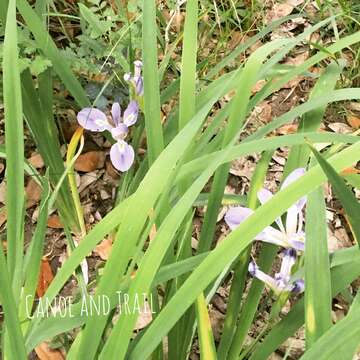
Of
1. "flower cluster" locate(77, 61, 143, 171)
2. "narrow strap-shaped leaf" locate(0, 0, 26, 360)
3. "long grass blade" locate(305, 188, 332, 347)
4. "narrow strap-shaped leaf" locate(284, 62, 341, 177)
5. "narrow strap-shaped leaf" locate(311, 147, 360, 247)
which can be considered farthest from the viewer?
"flower cluster" locate(77, 61, 143, 171)

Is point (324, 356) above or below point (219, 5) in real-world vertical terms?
below

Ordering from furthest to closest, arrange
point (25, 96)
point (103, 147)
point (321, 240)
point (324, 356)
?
point (103, 147), point (25, 96), point (321, 240), point (324, 356)

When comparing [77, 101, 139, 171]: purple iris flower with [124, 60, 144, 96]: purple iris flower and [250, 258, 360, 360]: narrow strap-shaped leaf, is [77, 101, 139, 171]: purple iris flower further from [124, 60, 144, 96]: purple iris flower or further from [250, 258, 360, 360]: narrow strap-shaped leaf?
[250, 258, 360, 360]: narrow strap-shaped leaf

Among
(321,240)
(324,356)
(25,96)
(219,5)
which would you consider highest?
(219,5)

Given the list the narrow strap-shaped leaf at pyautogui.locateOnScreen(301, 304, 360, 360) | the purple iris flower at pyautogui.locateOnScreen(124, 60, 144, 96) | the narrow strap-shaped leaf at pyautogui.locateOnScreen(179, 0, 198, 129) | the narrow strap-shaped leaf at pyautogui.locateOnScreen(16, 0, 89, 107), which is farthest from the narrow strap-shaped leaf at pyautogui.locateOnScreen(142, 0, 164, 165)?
the narrow strap-shaped leaf at pyautogui.locateOnScreen(301, 304, 360, 360)

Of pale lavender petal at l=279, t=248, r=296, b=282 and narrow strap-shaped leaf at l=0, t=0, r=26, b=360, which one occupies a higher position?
narrow strap-shaped leaf at l=0, t=0, r=26, b=360

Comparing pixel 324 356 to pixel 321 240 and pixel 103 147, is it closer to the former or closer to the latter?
pixel 321 240

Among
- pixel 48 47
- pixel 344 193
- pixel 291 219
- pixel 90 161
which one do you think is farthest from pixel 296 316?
pixel 90 161

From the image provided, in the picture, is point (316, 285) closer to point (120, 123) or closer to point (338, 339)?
point (338, 339)

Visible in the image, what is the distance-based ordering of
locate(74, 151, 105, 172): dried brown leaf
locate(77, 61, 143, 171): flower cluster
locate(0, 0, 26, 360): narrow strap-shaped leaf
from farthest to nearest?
locate(74, 151, 105, 172): dried brown leaf, locate(77, 61, 143, 171): flower cluster, locate(0, 0, 26, 360): narrow strap-shaped leaf

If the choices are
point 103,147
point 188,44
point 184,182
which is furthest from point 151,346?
point 103,147
